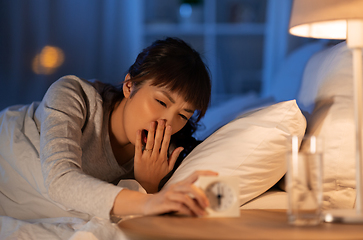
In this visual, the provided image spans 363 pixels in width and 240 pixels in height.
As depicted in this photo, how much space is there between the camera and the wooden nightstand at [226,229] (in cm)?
58

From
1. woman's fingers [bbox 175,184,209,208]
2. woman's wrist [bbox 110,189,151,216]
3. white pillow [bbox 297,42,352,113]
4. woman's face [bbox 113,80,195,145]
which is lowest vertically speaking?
woman's wrist [bbox 110,189,151,216]

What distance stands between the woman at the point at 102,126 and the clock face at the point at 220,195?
37 cm

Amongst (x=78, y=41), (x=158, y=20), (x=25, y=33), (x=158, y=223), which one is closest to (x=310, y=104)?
(x=158, y=223)

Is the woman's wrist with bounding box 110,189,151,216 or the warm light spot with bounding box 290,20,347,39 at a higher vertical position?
the warm light spot with bounding box 290,20,347,39

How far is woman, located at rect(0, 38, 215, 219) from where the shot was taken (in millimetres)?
1084

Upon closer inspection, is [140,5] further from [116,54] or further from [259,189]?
[259,189]

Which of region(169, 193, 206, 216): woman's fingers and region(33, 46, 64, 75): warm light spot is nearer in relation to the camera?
region(169, 193, 206, 216): woman's fingers

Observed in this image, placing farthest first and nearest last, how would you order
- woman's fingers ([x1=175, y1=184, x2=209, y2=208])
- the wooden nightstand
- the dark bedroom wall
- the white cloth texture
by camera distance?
the dark bedroom wall → the white cloth texture → woman's fingers ([x1=175, y1=184, x2=209, y2=208]) → the wooden nightstand

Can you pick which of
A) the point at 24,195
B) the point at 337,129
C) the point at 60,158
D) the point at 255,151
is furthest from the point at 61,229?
the point at 337,129

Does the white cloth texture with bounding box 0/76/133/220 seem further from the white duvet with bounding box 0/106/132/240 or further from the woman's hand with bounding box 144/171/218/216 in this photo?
the woman's hand with bounding box 144/171/218/216

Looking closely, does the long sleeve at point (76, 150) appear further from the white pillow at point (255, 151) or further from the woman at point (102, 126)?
the white pillow at point (255, 151)

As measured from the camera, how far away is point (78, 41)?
2.76m

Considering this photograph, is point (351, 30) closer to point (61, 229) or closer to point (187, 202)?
point (187, 202)

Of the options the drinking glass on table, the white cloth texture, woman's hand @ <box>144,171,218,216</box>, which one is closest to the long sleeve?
the white cloth texture
